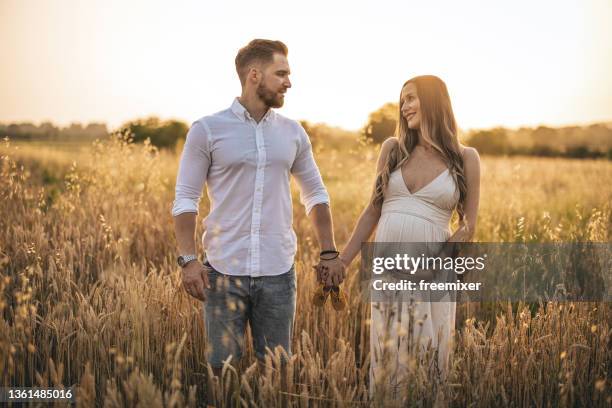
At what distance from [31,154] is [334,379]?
1201 cm

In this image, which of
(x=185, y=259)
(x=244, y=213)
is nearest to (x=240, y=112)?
(x=244, y=213)

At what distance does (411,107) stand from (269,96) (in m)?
0.74

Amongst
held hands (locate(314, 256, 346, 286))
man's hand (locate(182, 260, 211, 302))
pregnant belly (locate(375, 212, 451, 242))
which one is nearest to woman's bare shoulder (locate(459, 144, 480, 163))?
pregnant belly (locate(375, 212, 451, 242))

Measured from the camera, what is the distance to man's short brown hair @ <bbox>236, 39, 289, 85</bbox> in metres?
2.63

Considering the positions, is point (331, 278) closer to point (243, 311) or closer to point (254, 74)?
point (243, 311)

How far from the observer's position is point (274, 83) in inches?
Answer: 104

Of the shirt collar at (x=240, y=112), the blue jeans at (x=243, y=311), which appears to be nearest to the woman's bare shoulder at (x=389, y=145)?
the shirt collar at (x=240, y=112)

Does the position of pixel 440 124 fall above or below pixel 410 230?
above

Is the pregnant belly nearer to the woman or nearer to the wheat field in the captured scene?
the woman

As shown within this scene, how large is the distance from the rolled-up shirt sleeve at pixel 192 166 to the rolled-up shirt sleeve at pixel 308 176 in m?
0.49

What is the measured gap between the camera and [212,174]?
8.63ft

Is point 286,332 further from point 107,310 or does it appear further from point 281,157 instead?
point 107,310

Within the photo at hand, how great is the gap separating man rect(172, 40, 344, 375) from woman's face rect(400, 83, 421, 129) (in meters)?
0.65

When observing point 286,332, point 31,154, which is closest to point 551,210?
point 286,332
